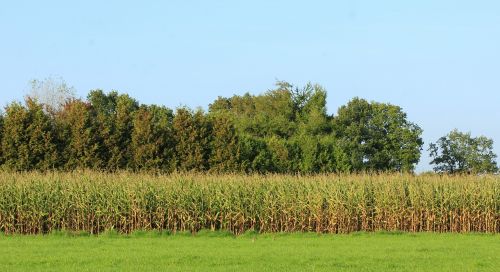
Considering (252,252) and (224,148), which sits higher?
(224,148)

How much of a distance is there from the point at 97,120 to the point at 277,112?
26.1 metres

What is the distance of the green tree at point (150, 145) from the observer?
1794 inches

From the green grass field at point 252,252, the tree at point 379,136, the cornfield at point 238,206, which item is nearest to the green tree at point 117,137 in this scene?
the cornfield at point 238,206

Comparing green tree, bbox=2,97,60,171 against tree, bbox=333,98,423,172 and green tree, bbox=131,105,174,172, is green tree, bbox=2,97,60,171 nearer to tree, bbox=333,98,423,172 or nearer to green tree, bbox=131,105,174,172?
green tree, bbox=131,105,174,172

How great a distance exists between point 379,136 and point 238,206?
38.3 m

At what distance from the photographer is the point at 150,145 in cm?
4566

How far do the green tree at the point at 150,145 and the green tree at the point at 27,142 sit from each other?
4.15 m

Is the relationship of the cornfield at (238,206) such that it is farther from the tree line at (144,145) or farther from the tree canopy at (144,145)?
the tree canopy at (144,145)

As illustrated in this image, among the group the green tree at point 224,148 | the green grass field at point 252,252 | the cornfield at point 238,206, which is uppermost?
the green tree at point 224,148

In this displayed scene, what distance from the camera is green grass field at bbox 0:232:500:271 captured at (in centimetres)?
1678

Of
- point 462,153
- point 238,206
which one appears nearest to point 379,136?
point 462,153

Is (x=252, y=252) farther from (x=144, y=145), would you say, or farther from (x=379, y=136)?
(x=379, y=136)

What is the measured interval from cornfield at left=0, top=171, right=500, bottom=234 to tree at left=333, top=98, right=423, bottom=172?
34080mm

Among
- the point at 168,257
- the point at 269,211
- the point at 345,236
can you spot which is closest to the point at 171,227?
the point at 269,211
